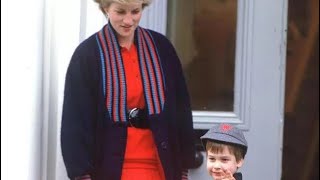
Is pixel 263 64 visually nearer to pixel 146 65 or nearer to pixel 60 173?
pixel 146 65

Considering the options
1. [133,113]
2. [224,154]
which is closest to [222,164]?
[224,154]

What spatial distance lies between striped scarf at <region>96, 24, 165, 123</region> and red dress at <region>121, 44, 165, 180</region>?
25 millimetres

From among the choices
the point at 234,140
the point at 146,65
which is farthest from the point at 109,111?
the point at 234,140

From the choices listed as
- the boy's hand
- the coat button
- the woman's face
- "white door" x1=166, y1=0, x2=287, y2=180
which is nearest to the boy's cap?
the boy's hand

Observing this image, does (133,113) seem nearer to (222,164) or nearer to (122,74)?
(122,74)

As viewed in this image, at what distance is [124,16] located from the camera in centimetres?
297

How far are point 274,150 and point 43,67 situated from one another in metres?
1.07

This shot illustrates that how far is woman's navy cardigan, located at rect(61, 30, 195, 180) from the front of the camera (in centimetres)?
295

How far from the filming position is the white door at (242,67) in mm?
3619

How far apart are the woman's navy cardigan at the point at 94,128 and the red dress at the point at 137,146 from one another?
0.03m

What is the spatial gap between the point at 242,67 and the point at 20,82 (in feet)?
3.17

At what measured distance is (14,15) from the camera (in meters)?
3.33

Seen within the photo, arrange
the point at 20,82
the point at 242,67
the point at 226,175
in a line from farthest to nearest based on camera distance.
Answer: the point at 242,67 < the point at 20,82 < the point at 226,175

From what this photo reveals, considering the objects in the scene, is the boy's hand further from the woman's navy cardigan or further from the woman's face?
the woman's face
